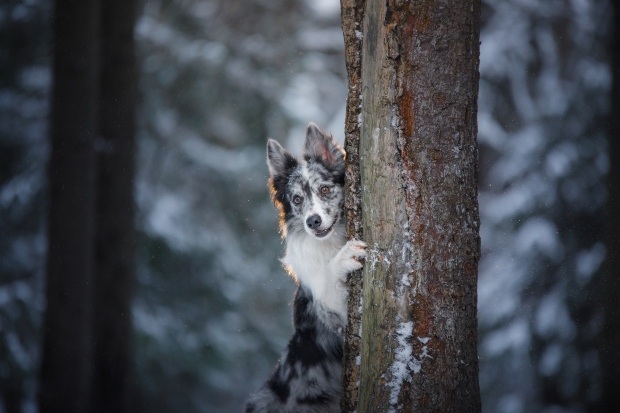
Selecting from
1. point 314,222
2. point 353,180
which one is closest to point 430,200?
point 353,180

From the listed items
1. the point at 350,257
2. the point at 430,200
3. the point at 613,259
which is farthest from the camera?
the point at 613,259

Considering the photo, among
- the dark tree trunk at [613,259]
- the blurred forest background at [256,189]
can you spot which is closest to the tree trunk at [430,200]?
the blurred forest background at [256,189]

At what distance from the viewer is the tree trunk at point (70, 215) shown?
6035 millimetres

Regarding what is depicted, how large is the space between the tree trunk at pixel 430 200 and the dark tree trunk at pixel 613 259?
370 cm

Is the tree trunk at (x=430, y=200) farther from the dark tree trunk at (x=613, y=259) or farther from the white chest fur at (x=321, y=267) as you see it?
the dark tree trunk at (x=613, y=259)

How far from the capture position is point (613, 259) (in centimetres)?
505

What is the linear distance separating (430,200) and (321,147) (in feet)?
4.34

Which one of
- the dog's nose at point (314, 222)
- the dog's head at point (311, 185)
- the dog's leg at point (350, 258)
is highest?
the dog's head at point (311, 185)

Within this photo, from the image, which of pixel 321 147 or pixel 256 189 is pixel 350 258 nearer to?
pixel 321 147

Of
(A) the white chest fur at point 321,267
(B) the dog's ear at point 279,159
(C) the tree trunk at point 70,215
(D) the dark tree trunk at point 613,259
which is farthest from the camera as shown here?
(C) the tree trunk at point 70,215

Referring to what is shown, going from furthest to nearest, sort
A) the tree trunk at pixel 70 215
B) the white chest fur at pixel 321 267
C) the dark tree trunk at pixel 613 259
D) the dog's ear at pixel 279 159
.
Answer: the tree trunk at pixel 70 215 → the dark tree trunk at pixel 613 259 → the dog's ear at pixel 279 159 → the white chest fur at pixel 321 267

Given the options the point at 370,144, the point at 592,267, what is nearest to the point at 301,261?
the point at 370,144

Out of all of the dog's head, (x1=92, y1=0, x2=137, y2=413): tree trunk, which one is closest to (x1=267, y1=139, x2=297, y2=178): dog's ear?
the dog's head

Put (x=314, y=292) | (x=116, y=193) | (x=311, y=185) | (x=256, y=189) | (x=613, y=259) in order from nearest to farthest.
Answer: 1. (x=314, y=292)
2. (x=311, y=185)
3. (x=613, y=259)
4. (x=256, y=189)
5. (x=116, y=193)
